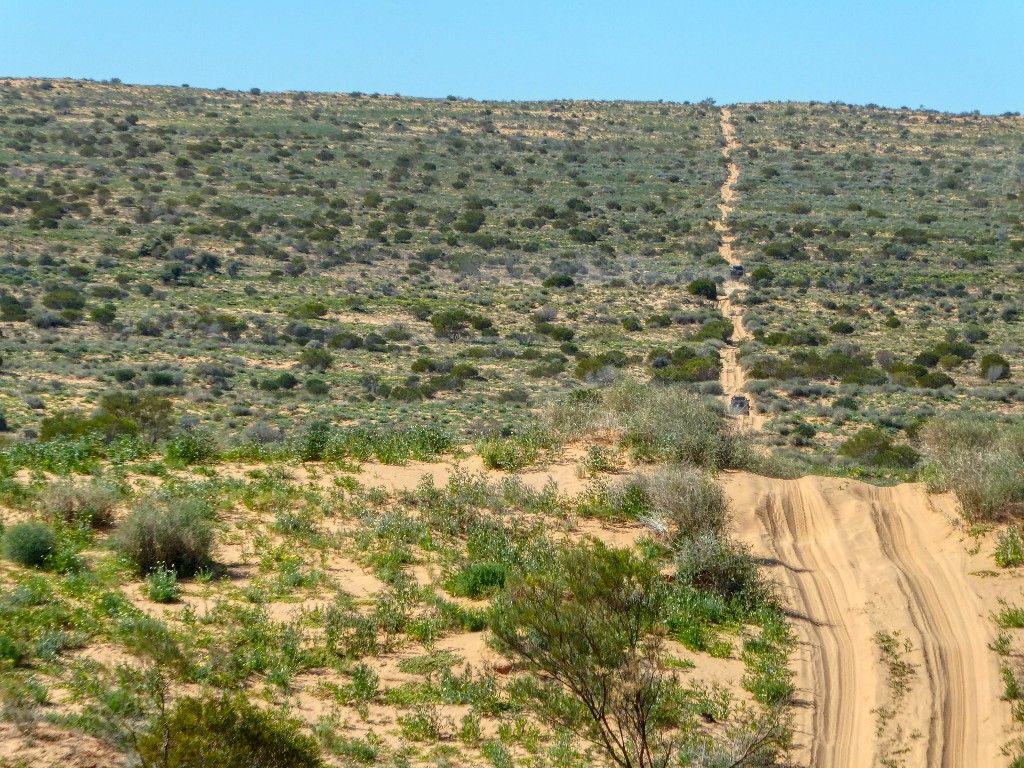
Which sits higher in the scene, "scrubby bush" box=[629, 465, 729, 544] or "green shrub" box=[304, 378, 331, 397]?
"green shrub" box=[304, 378, 331, 397]

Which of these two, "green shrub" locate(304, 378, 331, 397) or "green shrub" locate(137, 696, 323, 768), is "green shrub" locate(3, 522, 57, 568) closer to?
"green shrub" locate(137, 696, 323, 768)

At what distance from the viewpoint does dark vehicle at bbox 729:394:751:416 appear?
27.2 m

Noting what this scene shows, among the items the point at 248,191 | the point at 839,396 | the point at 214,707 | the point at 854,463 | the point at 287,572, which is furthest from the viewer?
the point at 248,191

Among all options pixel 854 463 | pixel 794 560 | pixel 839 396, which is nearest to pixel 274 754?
pixel 794 560

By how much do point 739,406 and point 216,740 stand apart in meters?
23.5

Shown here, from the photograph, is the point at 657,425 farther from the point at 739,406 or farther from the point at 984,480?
the point at 739,406

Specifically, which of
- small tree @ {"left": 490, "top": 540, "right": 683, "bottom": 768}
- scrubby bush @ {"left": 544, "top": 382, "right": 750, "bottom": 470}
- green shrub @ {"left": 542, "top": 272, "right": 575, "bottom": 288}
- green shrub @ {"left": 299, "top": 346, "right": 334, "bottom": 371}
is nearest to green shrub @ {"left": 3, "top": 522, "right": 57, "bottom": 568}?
small tree @ {"left": 490, "top": 540, "right": 683, "bottom": 768}

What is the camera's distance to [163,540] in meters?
9.50

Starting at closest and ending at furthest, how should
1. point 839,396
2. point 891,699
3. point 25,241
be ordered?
point 891,699, point 839,396, point 25,241

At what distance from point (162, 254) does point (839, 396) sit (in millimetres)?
30883

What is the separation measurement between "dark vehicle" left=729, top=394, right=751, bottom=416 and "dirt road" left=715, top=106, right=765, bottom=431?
0.13 meters

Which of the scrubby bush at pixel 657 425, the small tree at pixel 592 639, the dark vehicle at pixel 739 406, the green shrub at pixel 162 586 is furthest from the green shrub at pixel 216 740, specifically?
the dark vehicle at pixel 739 406

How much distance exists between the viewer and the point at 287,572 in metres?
9.77

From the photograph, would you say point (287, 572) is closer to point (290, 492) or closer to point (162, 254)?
point (290, 492)
